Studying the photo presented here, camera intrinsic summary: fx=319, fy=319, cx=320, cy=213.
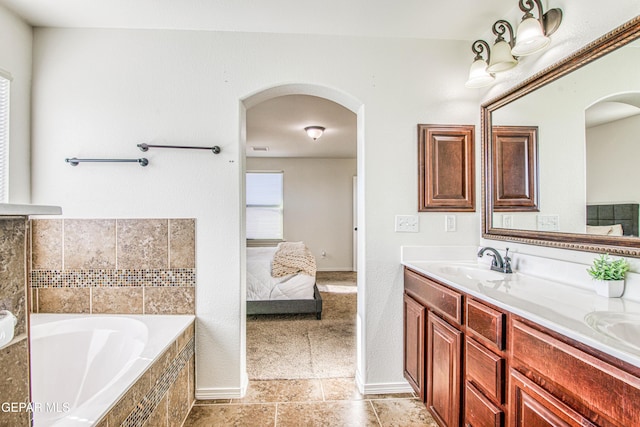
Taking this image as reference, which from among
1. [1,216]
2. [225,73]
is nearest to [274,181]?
[225,73]

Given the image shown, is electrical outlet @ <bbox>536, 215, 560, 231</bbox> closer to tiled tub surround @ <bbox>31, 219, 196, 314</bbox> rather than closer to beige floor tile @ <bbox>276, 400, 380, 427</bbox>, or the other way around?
beige floor tile @ <bbox>276, 400, 380, 427</bbox>

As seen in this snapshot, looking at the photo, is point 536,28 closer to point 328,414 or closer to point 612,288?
point 612,288

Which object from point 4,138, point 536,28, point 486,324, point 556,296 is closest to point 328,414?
point 486,324

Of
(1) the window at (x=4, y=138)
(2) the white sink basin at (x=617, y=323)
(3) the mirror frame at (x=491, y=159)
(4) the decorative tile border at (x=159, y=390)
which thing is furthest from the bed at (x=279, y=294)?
(2) the white sink basin at (x=617, y=323)

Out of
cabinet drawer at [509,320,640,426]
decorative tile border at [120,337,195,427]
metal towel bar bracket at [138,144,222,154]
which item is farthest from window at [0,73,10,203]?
cabinet drawer at [509,320,640,426]

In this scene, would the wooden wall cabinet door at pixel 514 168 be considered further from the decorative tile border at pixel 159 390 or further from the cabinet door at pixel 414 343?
the decorative tile border at pixel 159 390

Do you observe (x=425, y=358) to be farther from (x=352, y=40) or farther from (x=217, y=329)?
(x=352, y=40)

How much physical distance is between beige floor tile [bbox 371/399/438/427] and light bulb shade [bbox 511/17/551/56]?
2171 millimetres

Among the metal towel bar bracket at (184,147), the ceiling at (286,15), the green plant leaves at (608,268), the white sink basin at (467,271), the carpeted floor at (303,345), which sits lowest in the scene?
the carpeted floor at (303,345)

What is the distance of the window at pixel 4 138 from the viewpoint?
192 centimetres

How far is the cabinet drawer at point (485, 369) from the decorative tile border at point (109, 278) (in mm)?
1713

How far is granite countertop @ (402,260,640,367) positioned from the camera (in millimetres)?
860

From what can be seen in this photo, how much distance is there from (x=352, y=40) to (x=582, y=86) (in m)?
1.36

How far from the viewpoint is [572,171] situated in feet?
5.17
